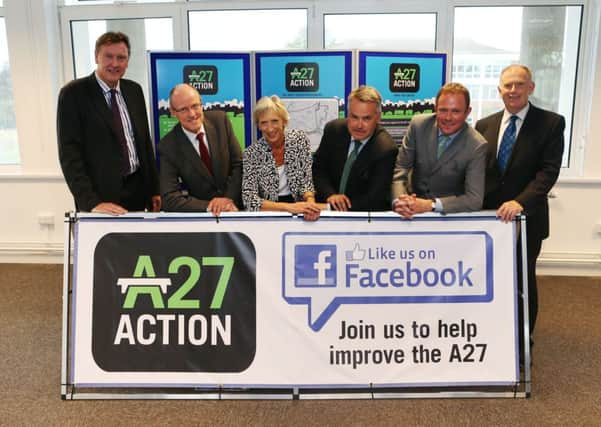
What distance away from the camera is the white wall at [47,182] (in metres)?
4.59

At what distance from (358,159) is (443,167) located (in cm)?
42

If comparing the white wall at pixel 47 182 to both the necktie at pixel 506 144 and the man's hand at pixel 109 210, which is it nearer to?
the necktie at pixel 506 144

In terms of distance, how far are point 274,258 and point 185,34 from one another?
3209 mm

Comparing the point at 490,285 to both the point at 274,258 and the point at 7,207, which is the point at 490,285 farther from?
the point at 7,207

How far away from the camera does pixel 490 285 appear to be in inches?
97.8

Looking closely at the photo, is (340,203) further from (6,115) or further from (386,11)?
(6,115)

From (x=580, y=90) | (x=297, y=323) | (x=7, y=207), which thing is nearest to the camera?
(x=297, y=323)

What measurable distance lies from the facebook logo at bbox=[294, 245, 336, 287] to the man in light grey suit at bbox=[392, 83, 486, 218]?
39cm

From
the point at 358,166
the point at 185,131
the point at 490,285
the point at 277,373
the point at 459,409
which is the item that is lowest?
the point at 459,409

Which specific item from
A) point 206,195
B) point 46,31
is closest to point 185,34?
point 46,31

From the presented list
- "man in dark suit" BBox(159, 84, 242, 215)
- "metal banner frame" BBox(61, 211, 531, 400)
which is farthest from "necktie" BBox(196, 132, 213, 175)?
"metal banner frame" BBox(61, 211, 531, 400)

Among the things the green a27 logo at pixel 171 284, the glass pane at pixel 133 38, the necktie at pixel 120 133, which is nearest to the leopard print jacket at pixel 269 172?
the green a27 logo at pixel 171 284

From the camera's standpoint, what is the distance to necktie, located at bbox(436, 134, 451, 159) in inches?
102

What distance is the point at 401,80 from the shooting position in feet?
13.3
